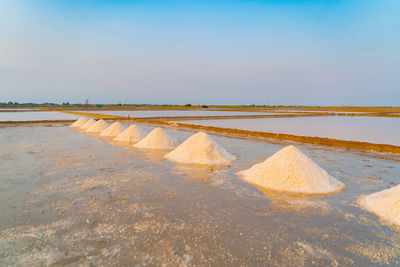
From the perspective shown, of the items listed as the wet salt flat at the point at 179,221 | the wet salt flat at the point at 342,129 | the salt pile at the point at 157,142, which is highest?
the wet salt flat at the point at 342,129

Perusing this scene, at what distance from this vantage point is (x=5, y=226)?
2.41 meters

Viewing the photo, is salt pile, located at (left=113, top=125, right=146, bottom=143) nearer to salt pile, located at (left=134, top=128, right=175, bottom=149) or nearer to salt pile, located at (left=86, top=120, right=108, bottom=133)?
salt pile, located at (left=134, top=128, right=175, bottom=149)

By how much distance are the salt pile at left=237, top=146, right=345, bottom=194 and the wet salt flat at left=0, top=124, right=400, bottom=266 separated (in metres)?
0.22

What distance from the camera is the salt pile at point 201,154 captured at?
5.23 meters

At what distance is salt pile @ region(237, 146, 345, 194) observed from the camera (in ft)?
11.7

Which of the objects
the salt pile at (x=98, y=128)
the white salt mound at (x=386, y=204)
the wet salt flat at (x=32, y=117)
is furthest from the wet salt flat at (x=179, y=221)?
the wet salt flat at (x=32, y=117)

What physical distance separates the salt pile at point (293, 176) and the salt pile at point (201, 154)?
47.4 inches

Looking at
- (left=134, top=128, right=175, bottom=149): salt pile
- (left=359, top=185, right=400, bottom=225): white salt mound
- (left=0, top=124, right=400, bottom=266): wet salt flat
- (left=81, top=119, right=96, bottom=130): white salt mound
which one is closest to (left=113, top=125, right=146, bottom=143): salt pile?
(left=134, top=128, right=175, bottom=149): salt pile

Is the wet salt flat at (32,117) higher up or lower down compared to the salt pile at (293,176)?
higher up

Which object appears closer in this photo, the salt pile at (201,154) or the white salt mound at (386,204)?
the white salt mound at (386,204)

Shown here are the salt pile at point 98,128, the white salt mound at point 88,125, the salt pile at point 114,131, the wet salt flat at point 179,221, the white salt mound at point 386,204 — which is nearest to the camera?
the wet salt flat at point 179,221

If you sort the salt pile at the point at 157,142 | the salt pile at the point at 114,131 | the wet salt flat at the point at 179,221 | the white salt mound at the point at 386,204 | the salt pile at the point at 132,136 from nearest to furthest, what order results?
the wet salt flat at the point at 179,221 → the white salt mound at the point at 386,204 → the salt pile at the point at 157,142 → the salt pile at the point at 132,136 → the salt pile at the point at 114,131

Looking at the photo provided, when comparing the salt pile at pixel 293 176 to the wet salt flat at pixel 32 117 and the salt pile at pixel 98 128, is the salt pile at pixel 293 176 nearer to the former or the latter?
the salt pile at pixel 98 128

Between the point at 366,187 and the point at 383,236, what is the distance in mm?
1587
